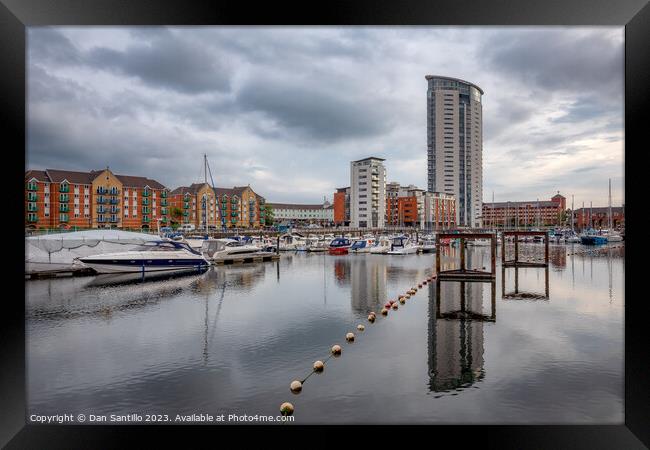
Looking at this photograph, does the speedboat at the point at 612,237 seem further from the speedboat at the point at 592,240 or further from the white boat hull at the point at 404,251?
the white boat hull at the point at 404,251

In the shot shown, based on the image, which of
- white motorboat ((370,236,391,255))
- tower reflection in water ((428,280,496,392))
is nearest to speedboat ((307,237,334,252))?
white motorboat ((370,236,391,255))

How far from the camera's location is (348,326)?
39.4 feet

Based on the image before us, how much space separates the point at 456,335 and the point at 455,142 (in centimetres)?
10685

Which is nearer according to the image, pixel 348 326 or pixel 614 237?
pixel 348 326

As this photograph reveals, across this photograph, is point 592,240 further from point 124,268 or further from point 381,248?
point 124,268

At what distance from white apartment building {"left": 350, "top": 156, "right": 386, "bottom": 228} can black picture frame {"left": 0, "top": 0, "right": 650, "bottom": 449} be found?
8393 centimetres

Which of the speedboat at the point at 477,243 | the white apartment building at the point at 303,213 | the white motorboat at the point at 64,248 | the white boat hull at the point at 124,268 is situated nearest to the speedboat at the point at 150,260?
the white boat hull at the point at 124,268

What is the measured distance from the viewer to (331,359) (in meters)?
8.95

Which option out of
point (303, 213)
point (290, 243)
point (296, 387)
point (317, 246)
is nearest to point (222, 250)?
point (317, 246)

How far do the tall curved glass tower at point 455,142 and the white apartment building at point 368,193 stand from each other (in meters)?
26.7

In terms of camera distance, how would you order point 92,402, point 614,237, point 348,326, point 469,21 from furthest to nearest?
1. point 614,237
2. point 348,326
3. point 92,402
4. point 469,21
